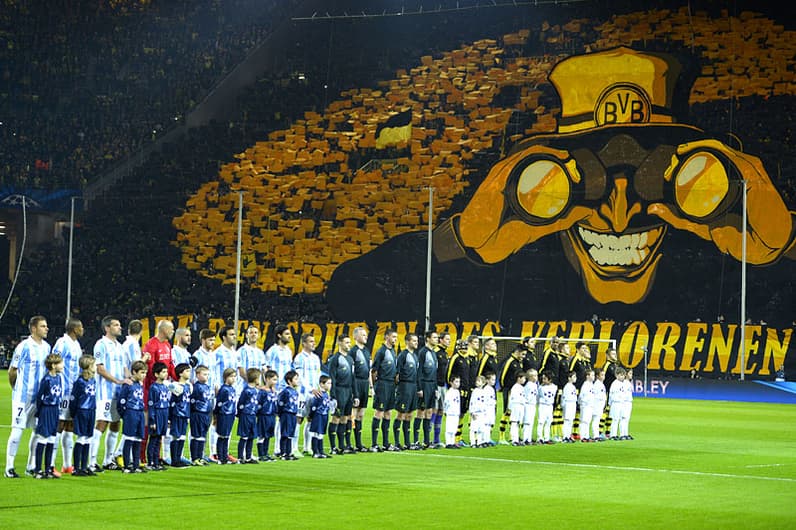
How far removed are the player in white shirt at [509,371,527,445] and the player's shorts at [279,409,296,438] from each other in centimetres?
504

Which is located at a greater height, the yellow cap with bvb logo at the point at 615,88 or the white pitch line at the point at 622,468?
the yellow cap with bvb logo at the point at 615,88

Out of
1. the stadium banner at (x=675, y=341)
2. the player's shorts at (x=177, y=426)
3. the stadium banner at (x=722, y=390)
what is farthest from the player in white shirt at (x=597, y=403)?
the stadium banner at (x=722, y=390)

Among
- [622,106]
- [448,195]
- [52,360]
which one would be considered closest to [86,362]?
[52,360]

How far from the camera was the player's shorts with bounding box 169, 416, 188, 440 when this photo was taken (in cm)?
1562

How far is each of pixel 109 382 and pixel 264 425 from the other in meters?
2.45

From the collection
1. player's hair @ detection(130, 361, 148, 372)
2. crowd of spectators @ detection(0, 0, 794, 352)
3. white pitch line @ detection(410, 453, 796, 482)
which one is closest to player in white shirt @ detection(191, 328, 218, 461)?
player's hair @ detection(130, 361, 148, 372)

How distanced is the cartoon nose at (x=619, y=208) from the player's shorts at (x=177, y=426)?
87.7 feet

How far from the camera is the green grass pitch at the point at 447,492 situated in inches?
452

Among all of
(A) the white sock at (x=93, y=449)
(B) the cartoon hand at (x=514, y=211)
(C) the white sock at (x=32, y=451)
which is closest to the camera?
(C) the white sock at (x=32, y=451)

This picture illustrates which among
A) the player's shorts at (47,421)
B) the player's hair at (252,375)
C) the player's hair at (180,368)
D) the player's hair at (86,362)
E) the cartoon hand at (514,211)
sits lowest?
the player's shorts at (47,421)

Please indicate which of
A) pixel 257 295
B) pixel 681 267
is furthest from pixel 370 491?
pixel 257 295

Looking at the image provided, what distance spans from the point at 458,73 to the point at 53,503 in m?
34.6

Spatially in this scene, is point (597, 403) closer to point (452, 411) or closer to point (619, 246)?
point (452, 411)

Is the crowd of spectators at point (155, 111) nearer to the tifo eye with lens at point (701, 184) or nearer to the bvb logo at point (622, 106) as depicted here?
the tifo eye with lens at point (701, 184)
